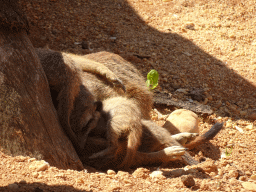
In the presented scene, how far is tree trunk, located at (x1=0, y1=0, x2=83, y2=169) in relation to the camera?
226 centimetres

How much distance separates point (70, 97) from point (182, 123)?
154 cm

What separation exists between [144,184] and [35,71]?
1187 mm

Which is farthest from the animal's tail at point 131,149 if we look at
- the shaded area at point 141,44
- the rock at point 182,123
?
the shaded area at point 141,44

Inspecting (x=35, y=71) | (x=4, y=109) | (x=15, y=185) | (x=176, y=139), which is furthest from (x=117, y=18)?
(x=15, y=185)

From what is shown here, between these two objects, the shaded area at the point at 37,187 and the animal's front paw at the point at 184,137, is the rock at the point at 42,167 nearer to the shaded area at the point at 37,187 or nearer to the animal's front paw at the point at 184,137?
the shaded area at the point at 37,187

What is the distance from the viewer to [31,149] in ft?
7.57

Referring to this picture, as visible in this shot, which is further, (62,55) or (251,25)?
(251,25)

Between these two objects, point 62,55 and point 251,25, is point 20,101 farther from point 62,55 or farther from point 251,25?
point 251,25

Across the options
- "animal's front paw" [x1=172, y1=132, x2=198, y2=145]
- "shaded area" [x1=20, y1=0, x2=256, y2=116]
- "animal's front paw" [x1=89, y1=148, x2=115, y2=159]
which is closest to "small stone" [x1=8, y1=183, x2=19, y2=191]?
"animal's front paw" [x1=89, y1=148, x2=115, y2=159]

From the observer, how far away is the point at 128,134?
120 inches

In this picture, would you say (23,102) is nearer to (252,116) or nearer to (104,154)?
(104,154)

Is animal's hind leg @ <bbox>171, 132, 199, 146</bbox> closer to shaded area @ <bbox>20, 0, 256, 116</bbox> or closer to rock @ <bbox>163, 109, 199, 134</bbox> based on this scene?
rock @ <bbox>163, 109, 199, 134</bbox>

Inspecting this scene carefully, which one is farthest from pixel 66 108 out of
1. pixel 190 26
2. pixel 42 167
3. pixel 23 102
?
pixel 190 26

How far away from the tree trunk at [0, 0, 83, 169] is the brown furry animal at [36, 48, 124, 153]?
156mm
